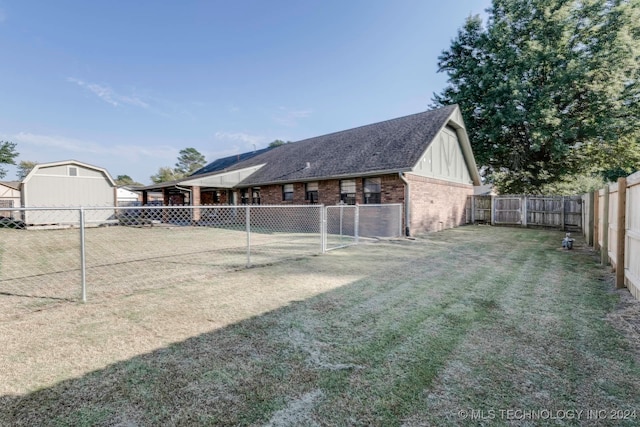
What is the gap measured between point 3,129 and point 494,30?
3992 centimetres

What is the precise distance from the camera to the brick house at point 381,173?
40.9 feet

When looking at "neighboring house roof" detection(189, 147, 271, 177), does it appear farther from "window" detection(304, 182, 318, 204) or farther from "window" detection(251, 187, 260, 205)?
"window" detection(304, 182, 318, 204)

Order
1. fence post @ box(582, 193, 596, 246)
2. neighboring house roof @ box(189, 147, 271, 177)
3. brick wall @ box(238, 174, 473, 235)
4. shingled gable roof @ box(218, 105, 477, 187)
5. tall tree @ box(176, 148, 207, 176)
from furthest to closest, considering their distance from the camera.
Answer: tall tree @ box(176, 148, 207, 176) → neighboring house roof @ box(189, 147, 271, 177) → shingled gable roof @ box(218, 105, 477, 187) → brick wall @ box(238, 174, 473, 235) → fence post @ box(582, 193, 596, 246)

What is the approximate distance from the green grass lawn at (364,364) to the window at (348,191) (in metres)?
9.06

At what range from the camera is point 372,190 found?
13109 mm

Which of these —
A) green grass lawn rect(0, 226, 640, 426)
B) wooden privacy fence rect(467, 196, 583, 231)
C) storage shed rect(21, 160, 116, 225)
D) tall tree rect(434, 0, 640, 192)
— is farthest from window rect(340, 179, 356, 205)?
storage shed rect(21, 160, 116, 225)

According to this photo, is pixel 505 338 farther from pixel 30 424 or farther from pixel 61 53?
pixel 61 53

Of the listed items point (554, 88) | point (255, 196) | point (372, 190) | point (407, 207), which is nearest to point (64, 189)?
point (255, 196)

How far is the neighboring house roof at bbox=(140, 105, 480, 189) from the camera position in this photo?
41.9 ft

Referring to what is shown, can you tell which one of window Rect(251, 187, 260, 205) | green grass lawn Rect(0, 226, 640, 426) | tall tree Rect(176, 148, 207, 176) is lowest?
green grass lawn Rect(0, 226, 640, 426)

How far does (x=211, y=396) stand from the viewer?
2076 millimetres

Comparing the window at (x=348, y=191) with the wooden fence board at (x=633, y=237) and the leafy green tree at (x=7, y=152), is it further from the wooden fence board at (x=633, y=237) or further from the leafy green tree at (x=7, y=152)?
the leafy green tree at (x=7, y=152)

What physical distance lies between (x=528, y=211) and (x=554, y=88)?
305 inches

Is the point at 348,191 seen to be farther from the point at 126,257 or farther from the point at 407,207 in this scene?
the point at 126,257
